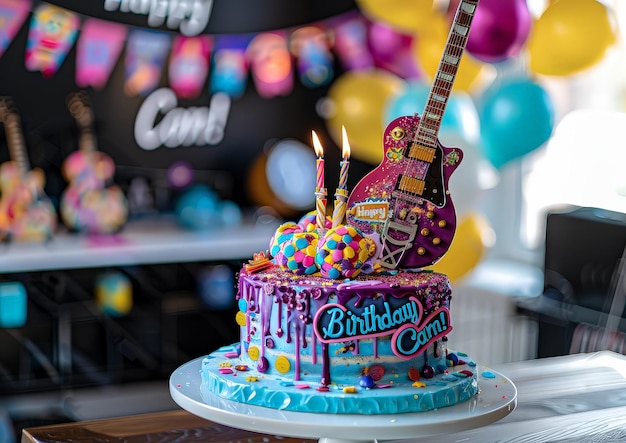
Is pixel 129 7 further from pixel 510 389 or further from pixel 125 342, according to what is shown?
pixel 510 389

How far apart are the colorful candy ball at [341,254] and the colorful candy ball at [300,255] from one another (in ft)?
0.06

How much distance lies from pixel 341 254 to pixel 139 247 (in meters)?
2.17

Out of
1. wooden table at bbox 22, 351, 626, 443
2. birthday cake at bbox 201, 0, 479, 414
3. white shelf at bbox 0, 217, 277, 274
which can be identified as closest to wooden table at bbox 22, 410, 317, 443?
wooden table at bbox 22, 351, 626, 443

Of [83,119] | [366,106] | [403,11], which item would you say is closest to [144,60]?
[83,119]

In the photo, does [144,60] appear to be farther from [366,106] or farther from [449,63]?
[449,63]

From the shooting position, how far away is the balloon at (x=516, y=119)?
289 centimetres

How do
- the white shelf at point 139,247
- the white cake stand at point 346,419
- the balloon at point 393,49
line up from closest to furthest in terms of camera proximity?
1. the white cake stand at point 346,419
2. the white shelf at point 139,247
3. the balloon at point 393,49

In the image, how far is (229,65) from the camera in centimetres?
416

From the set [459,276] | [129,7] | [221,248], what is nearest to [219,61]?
[129,7]

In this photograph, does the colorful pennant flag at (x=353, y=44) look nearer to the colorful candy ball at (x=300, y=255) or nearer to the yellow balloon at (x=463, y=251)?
the yellow balloon at (x=463, y=251)

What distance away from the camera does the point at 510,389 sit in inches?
69.9

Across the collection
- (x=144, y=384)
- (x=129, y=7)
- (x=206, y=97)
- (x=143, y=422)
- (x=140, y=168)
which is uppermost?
(x=129, y=7)

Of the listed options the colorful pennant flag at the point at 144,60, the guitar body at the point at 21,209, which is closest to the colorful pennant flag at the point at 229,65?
the colorful pennant flag at the point at 144,60

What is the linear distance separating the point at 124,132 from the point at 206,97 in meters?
0.40
